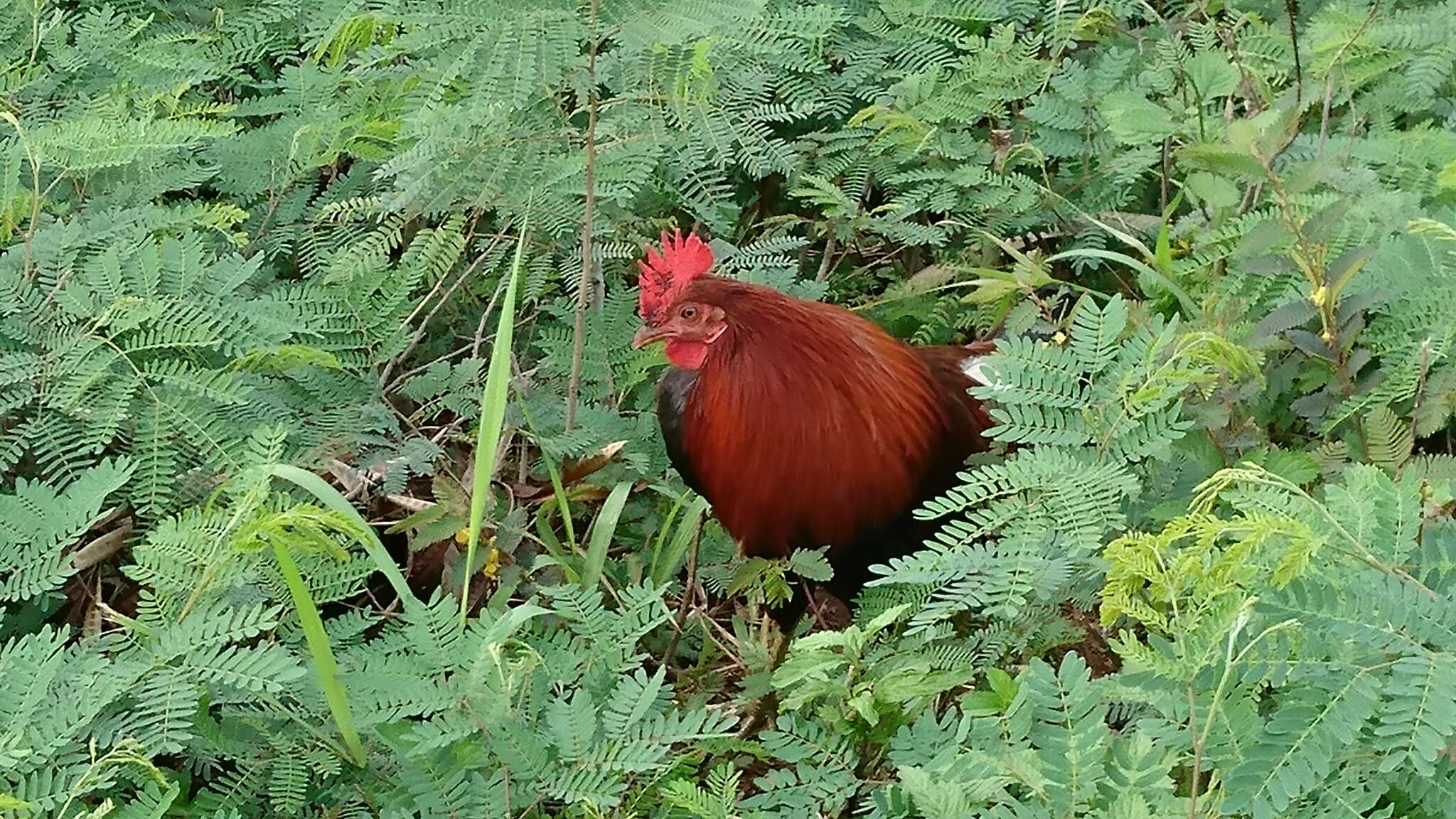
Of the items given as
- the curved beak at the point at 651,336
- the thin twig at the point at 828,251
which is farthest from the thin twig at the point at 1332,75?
the curved beak at the point at 651,336

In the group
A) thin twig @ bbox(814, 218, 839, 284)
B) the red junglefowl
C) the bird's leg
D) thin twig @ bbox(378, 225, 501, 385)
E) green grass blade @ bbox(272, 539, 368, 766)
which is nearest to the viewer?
green grass blade @ bbox(272, 539, 368, 766)

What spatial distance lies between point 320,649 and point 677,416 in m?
0.88

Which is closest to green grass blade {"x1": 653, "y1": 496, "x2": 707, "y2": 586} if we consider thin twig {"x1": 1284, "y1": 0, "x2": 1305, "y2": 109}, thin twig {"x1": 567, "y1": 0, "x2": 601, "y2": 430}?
thin twig {"x1": 567, "y1": 0, "x2": 601, "y2": 430}

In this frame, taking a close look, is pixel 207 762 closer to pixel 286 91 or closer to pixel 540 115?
pixel 540 115

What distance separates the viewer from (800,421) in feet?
8.28

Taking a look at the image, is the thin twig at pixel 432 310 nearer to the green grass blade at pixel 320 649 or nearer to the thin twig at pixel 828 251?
the thin twig at pixel 828 251

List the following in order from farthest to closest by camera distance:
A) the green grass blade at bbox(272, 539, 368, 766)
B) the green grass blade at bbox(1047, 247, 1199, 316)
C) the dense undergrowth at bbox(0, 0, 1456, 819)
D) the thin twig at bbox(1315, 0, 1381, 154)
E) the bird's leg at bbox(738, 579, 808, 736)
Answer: the thin twig at bbox(1315, 0, 1381, 154) → the green grass blade at bbox(1047, 247, 1199, 316) → the bird's leg at bbox(738, 579, 808, 736) → the green grass blade at bbox(272, 539, 368, 766) → the dense undergrowth at bbox(0, 0, 1456, 819)

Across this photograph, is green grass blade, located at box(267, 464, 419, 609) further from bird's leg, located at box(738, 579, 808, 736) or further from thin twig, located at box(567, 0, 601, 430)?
thin twig, located at box(567, 0, 601, 430)

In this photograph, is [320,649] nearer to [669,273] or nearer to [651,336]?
[651,336]

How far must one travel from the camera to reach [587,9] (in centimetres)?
243

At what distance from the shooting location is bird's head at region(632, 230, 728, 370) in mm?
2582

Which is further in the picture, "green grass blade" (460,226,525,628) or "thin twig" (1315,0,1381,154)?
"thin twig" (1315,0,1381,154)

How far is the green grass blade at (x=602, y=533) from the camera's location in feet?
8.87

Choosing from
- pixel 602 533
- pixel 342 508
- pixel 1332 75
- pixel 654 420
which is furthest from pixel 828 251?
pixel 342 508
